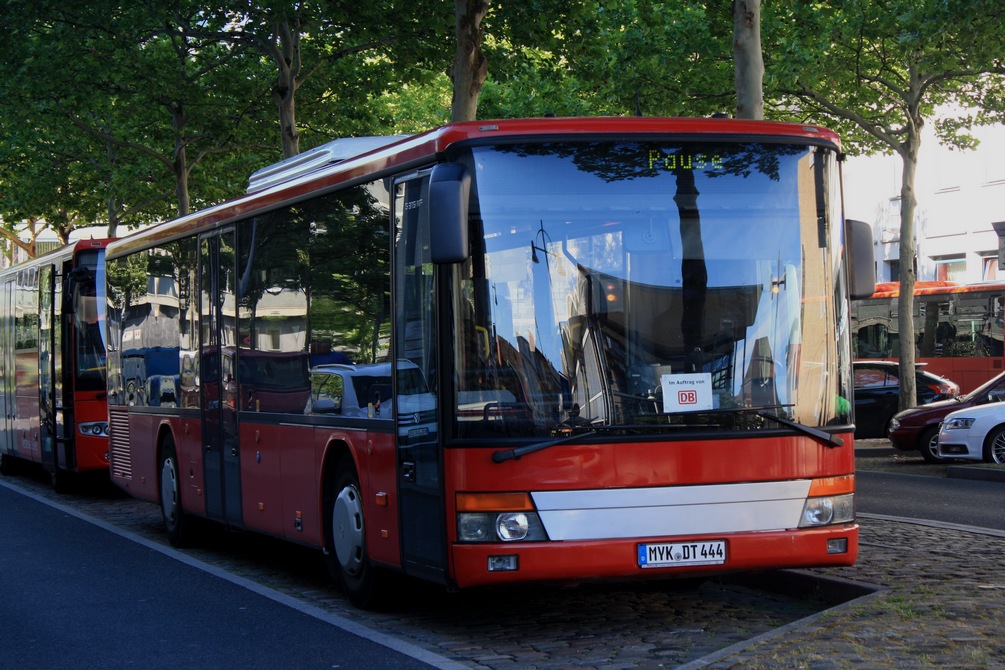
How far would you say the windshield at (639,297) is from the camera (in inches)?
316

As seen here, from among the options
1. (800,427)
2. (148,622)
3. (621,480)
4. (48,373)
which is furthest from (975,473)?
(148,622)

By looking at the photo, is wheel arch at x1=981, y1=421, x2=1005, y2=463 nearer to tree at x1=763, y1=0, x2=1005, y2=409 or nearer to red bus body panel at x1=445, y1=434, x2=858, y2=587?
tree at x1=763, y1=0, x2=1005, y2=409

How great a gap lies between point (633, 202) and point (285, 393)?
12.3 feet

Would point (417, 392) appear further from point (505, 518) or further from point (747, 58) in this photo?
point (747, 58)

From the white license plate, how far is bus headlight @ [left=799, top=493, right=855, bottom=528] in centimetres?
53

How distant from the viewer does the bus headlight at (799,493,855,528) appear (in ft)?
27.3

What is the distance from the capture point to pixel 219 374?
1255 cm

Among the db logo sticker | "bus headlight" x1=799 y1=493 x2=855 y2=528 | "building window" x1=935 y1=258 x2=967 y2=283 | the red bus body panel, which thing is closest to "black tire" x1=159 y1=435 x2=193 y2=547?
the red bus body panel

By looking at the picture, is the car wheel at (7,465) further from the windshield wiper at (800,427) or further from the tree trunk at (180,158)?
the windshield wiper at (800,427)

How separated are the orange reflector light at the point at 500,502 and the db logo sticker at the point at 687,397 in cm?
97

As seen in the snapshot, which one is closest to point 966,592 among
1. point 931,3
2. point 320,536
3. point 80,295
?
point 320,536

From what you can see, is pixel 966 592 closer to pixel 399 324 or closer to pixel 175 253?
pixel 399 324

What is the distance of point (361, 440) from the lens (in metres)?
9.45

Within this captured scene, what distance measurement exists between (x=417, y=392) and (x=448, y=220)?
1.23 m
